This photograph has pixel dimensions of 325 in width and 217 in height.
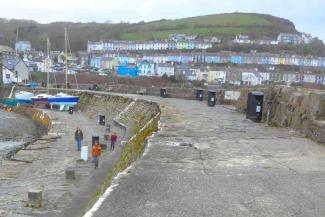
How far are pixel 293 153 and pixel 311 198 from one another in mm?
4006

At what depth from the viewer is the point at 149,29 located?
17150 cm

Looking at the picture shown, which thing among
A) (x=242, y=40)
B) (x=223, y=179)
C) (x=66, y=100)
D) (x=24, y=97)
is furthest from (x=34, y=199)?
(x=242, y=40)

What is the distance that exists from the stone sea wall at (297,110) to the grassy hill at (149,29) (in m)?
127

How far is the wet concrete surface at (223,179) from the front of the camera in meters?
6.72

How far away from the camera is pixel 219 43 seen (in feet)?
481

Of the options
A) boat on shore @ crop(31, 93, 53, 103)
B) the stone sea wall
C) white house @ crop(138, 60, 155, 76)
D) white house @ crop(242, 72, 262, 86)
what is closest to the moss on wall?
the stone sea wall

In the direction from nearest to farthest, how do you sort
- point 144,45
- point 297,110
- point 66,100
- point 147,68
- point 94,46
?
1. point 297,110
2. point 66,100
3. point 147,68
4. point 144,45
5. point 94,46

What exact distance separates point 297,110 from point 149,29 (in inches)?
6256

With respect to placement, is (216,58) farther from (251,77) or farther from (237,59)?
(251,77)

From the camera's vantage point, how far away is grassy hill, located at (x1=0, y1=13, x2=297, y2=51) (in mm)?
152875

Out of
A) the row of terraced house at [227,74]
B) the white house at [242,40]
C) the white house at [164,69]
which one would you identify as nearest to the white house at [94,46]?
the row of terraced house at [227,74]

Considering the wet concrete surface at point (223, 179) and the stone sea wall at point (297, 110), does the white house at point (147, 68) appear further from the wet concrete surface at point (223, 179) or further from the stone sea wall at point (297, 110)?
the wet concrete surface at point (223, 179)

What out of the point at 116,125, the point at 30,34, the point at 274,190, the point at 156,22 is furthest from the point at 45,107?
the point at 156,22

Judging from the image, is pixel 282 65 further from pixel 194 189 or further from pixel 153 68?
pixel 194 189
